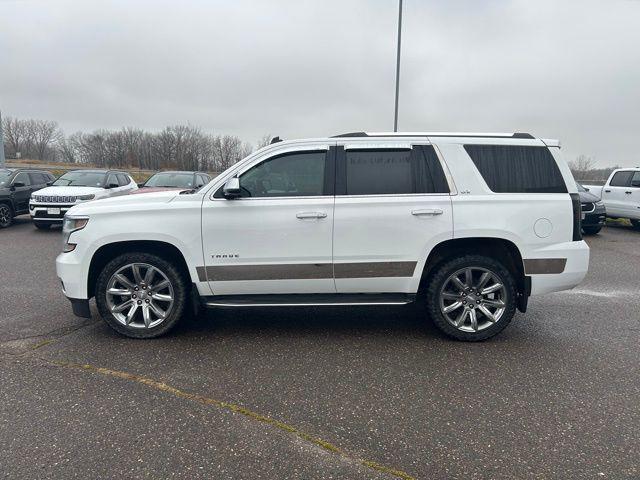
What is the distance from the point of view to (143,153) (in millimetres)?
62375

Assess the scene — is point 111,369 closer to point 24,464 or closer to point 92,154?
point 24,464

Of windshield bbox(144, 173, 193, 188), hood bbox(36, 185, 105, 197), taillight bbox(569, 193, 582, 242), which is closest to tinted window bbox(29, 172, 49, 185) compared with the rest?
hood bbox(36, 185, 105, 197)

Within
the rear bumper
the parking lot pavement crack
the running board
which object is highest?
the rear bumper

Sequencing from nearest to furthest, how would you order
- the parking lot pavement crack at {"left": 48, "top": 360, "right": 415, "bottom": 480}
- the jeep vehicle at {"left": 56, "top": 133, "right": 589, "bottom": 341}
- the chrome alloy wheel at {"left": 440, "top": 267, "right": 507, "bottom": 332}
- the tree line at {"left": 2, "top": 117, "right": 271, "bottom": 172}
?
the parking lot pavement crack at {"left": 48, "top": 360, "right": 415, "bottom": 480}
the jeep vehicle at {"left": 56, "top": 133, "right": 589, "bottom": 341}
the chrome alloy wheel at {"left": 440, "top": 267, "right": 507, "bottom": 332}
the tree line at {"left": 2, "top": 117, "right": 271, "bottom": 172}

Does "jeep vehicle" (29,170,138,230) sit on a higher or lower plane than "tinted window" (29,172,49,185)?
lower

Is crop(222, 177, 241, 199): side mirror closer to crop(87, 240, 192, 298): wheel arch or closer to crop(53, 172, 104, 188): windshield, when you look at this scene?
crop(87, 240, 192, 298): wheel arch

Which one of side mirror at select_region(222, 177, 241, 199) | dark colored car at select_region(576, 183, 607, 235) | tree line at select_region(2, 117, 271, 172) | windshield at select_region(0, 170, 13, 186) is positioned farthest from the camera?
tree line at select_region(2, 117, 271, 172)

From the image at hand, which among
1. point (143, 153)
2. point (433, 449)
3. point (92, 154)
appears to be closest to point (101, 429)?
point (433, 449)

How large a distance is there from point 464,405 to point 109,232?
348 centimetres

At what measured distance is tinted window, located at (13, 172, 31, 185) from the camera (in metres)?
12.2

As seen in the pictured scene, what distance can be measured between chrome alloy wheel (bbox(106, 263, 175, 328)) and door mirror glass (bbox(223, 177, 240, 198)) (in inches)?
A: 41.2

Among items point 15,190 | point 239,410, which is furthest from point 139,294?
point 15,190

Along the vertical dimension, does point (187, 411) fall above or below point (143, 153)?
below

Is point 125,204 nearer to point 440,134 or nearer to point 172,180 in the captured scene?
point 440,134
